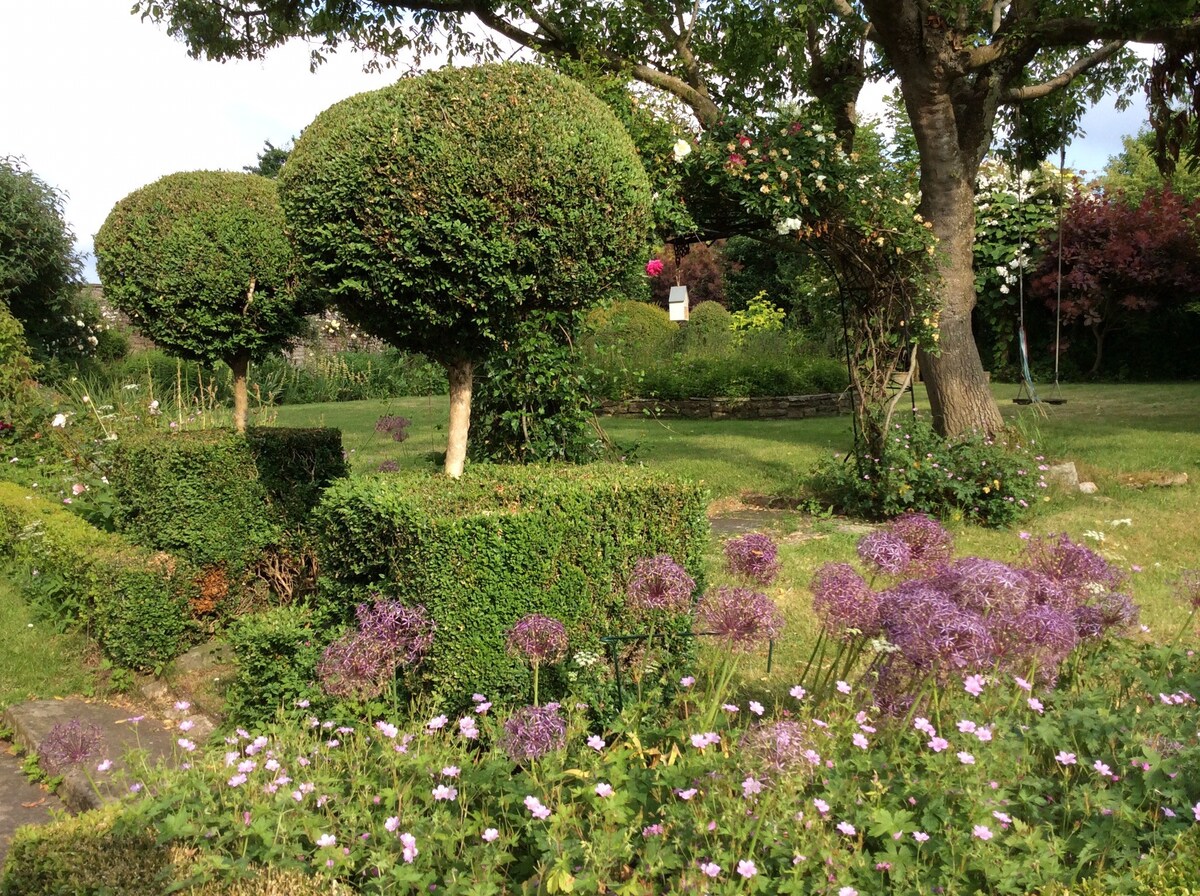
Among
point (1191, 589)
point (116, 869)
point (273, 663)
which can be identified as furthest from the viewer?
point (273, 663)

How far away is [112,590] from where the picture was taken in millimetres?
5383

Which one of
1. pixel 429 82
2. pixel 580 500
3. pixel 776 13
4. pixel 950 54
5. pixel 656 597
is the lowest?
pixel 656 597

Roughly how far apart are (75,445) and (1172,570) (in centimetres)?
917

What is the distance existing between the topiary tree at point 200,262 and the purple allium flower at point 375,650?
13.5 feet

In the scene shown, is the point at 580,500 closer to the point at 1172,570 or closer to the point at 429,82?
the point at 429,82

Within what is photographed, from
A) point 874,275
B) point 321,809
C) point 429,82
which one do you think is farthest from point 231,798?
point 874,275

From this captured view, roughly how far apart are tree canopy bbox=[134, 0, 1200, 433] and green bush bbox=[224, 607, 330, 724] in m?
4.84

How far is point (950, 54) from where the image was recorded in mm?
8250

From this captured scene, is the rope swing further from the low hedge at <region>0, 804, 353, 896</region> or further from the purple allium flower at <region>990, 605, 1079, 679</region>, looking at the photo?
the low hedge at <region>0, 804, 353, 896</region>

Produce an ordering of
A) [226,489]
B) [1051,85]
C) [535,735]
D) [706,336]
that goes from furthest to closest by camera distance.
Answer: [706,336] → [1051,85] → [226,489] → [535,735]

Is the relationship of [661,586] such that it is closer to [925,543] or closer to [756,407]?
[925,543]

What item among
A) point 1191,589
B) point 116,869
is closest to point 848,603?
point 1191,589

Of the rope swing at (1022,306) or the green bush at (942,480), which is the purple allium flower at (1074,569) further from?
the rope swing at (1022,306)

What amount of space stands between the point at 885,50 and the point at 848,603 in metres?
7.28
